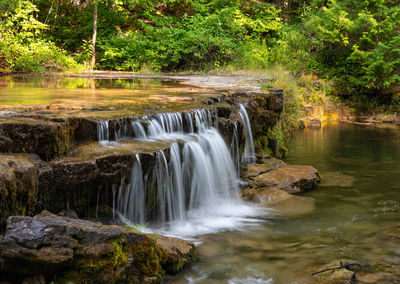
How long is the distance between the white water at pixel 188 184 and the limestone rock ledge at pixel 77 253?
1134 mm

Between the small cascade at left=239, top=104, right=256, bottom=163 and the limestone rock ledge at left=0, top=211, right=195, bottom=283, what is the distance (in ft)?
15.8

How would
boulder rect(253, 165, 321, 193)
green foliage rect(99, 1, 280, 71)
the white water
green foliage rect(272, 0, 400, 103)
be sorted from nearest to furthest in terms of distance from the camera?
the white water, boulder rect(253, 165, 321, 193), green foliage rect(99, 1, 280, 71), green foliage rect(272, 0, 400, 103)

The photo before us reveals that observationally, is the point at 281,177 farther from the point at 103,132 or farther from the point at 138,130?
the point at 103,132

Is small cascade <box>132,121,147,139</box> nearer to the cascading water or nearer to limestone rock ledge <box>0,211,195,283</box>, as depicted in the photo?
limestone rock ledge <box>0,211,195,283</box>

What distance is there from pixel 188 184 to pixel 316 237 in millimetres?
1952

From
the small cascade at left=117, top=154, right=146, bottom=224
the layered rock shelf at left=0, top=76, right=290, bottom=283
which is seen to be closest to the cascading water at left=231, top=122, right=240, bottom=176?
the layered rock shelf at left=0, top=76, right=290, bottom=283

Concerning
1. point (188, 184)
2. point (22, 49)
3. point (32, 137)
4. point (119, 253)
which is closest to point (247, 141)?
point (188, 184)

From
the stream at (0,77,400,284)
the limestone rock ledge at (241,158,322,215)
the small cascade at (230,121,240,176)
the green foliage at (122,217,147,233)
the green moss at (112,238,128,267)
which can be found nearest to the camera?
→ the green moss at (112,238,128,267)

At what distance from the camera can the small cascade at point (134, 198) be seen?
5156 millimetres

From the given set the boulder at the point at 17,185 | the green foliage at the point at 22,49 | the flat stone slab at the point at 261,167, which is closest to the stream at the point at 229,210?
the flat stone slab at the point at 261,167

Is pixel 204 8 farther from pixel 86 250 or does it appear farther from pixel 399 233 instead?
pixel 86 250

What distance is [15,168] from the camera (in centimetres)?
409

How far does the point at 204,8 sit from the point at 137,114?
51.5ft

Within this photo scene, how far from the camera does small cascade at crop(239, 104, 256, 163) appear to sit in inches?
351
